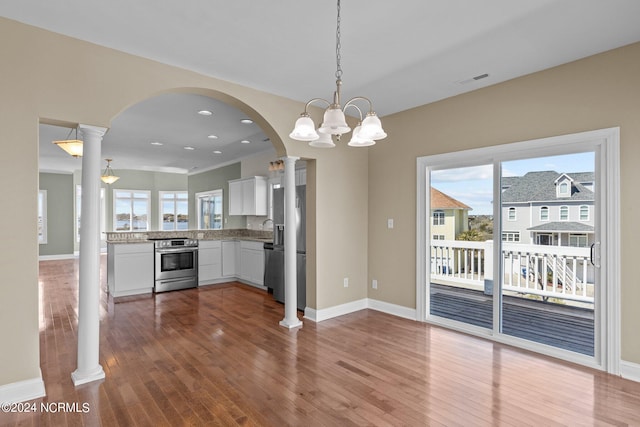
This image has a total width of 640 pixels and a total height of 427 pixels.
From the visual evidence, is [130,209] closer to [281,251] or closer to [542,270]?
[281,251]

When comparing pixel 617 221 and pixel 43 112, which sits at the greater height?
pixel 43 112

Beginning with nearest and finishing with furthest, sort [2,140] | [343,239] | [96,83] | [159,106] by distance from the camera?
[2,140], [96,83], [159,106], [343,239]

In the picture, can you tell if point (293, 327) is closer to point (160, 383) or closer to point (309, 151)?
point (160, 383)

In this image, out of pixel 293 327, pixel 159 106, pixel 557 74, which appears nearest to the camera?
pixel 557 74

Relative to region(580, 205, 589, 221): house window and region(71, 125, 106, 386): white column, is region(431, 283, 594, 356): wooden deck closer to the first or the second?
region(580, 205, 589, 221): house window

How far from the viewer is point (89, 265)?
2768mm

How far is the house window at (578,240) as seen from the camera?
3.19m

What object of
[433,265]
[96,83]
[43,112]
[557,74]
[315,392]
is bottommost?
[315,392]

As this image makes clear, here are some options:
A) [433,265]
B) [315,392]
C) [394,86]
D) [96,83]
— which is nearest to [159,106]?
[96,83]

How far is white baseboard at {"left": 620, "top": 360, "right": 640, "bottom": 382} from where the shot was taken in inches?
108

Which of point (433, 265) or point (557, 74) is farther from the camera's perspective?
point (433, 265)

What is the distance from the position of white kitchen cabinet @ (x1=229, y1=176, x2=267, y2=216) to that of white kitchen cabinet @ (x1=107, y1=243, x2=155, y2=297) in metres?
2.05

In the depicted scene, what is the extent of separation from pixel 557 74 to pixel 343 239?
2.95 metres

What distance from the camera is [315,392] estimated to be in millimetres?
2570
